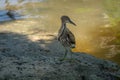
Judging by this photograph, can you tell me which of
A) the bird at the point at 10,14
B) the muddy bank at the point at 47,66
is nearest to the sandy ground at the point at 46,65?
the muddy bank at the point at 47,66

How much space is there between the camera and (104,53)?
12.2 metres

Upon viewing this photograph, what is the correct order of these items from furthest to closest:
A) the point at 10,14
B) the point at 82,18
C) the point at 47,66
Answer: the point at 10,14, the point at 82,18, the point at 47,66

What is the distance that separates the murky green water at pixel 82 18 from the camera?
41.8 ft

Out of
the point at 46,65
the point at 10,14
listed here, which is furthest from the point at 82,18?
the point at 46,65

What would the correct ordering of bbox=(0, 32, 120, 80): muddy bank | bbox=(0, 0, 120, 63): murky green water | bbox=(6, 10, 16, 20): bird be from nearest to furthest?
bbox=(0, 32, 120, 80): muddy bank → bbox=(0, 0, 120, 63): murky green water → bbox=(6, 10, 16, 20): bird

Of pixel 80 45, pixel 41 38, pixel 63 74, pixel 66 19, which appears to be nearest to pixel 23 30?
pixel 41 38

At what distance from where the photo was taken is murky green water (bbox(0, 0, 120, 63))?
12734mm

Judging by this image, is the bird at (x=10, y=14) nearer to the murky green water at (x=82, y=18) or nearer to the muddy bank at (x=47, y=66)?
the murky green water at (x=82, y=18)

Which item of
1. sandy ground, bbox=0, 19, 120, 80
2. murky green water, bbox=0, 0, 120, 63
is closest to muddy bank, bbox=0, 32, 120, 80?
sandy ground, bbox=0, 19, 120, 80

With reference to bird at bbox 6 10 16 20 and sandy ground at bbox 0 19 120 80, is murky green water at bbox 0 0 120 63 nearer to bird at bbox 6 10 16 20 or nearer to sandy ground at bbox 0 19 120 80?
bird at bbox 6 10 16 20

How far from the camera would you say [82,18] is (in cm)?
1608

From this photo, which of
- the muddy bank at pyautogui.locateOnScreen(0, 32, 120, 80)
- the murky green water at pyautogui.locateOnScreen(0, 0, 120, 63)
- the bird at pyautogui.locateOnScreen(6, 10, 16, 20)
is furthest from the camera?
the bird at pyautogui.locateOnScreen(6, 10, 16, 20)

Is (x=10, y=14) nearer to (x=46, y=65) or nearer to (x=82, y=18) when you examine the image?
(x=82, y=18)

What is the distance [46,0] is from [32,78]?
1249 cm
